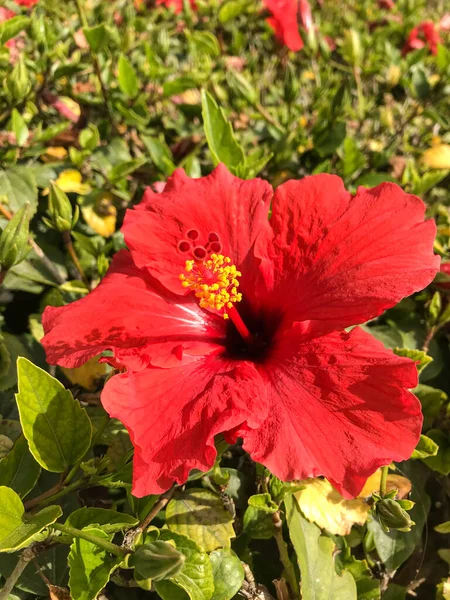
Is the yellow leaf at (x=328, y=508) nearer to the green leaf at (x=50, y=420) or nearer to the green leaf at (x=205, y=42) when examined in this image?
the green leaf at (x=50, y=420)

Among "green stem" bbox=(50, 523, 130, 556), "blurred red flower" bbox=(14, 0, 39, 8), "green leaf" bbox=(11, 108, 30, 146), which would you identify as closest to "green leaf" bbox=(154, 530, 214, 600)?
"green stem" bbox=(50, 523, 130, 556)

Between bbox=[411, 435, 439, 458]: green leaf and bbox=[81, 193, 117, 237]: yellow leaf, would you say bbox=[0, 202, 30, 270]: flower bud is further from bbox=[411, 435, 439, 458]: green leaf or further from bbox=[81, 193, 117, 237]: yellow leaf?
bbox=[411, 435, 439, 458]: green leaf

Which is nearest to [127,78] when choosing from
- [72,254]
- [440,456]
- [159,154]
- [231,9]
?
[159,154]

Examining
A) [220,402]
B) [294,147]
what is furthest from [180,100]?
[220,402]

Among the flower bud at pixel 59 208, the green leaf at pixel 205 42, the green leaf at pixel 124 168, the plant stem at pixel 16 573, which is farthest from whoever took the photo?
the green leaf at pixel 205 42

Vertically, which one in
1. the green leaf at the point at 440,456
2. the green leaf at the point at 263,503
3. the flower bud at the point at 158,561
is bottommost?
the green leaf at the point at 440,456

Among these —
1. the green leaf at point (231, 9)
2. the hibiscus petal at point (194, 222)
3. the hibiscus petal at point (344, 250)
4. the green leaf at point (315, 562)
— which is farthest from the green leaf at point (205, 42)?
the green leaf at point (315, 562)
